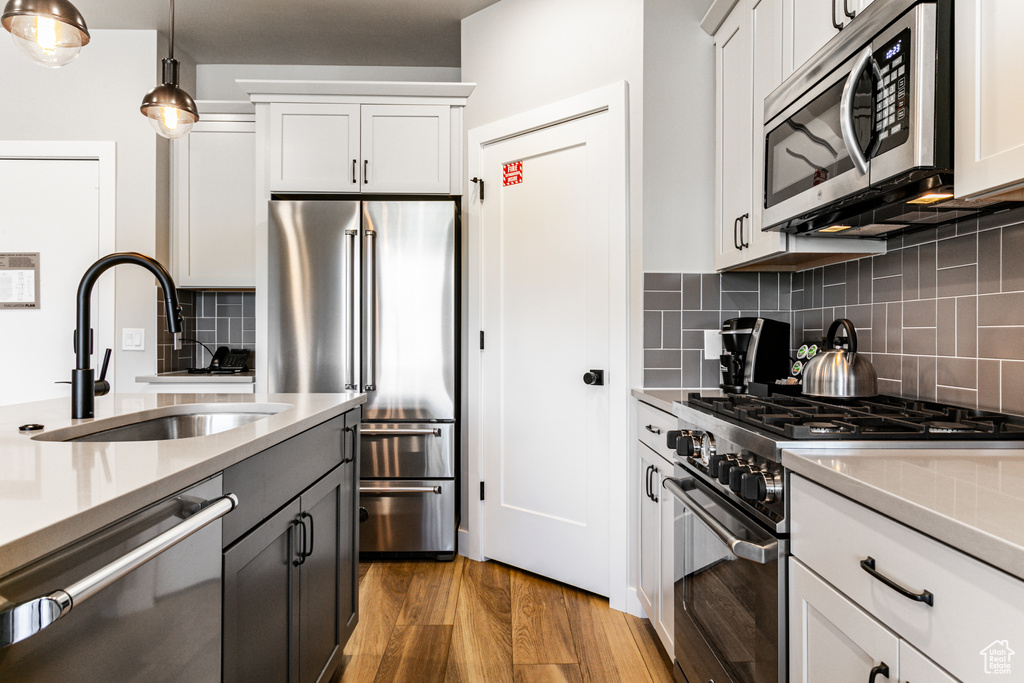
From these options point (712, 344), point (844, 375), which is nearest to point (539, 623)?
point (712, 344)

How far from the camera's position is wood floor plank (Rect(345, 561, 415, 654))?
2217mm

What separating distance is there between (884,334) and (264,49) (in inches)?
142

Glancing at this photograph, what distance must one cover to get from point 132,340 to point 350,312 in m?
1.39

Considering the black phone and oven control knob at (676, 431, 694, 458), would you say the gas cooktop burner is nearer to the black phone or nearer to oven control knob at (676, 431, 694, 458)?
oven control knob at (676, 431, 694, 458)

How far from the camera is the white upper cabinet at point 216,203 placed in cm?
352

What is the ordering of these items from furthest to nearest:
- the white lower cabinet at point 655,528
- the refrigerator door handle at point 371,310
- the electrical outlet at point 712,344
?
the refrigerator door handle at point 371,310, the electrical outlet at point 712,344, the white lower cabinet at point 655,528

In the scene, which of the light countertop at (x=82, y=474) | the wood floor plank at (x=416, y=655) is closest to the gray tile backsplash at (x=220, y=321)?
the wood floor plank at (x=416, y=655)

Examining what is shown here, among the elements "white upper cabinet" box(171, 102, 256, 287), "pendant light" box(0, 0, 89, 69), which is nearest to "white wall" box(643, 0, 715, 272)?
"pendant light" box(0, 0, 89, 69)

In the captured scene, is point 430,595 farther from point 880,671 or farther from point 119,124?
point 119,124

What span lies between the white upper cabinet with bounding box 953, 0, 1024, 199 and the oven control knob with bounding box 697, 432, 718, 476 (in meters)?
0.77

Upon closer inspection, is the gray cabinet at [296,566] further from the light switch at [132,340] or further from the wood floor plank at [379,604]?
the light switch at [132,340]

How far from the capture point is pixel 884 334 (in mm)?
1993

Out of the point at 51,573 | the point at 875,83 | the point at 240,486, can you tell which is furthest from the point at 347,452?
the point at 875,83

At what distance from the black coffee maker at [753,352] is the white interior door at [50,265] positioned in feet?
10.6
